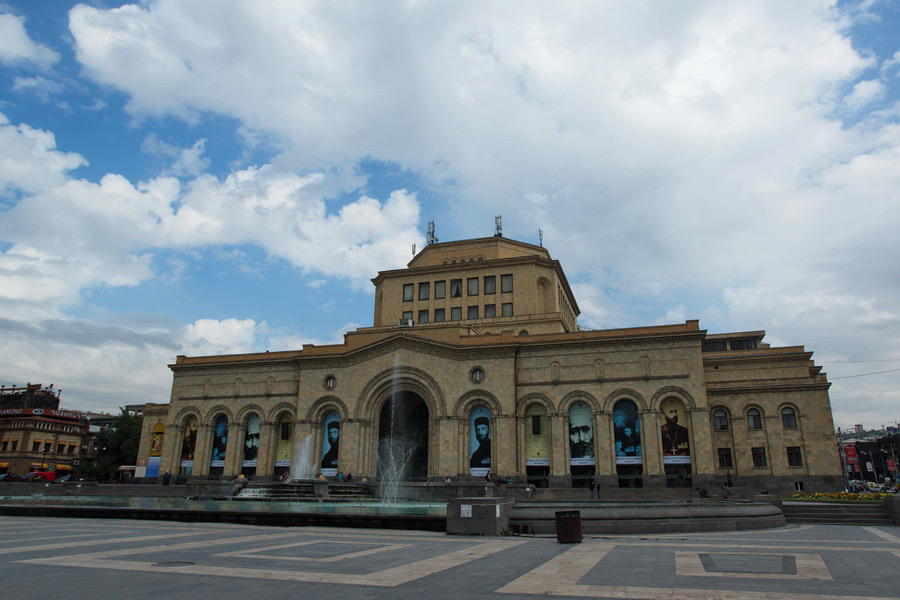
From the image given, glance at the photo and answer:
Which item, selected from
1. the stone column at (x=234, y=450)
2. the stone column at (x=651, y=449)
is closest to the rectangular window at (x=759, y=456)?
the stone column at (x=651, y=449)

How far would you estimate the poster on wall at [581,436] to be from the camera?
40312mm

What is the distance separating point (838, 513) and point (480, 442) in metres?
24.2

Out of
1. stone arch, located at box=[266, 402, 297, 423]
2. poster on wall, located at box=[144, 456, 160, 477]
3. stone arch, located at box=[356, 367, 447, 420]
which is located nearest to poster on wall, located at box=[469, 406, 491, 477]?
stone arch, located at box=[356, 367, 447, 420]

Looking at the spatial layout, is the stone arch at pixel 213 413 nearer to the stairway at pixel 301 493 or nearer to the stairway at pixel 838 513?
the stairway at pixel 301 493

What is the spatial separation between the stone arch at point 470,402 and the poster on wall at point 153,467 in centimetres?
2723

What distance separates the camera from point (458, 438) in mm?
42125

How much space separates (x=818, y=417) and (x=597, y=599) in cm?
4059

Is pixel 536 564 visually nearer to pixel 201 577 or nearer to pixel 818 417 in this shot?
pixel 201 577

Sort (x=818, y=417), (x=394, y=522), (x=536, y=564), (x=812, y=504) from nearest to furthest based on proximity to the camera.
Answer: (x=536, y=564)
(x=394, y=522)
(x=812, y=504)
(x=818, y=417)

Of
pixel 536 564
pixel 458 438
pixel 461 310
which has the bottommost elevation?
pixel 536 564

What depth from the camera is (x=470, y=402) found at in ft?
141

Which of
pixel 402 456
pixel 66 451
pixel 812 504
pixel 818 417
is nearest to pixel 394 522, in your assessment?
pixel 812 504

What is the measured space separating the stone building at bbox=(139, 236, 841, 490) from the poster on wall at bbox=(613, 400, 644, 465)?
90mm

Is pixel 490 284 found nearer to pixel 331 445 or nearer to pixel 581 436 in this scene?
pixel 581 436
